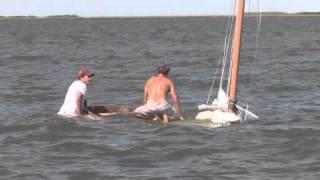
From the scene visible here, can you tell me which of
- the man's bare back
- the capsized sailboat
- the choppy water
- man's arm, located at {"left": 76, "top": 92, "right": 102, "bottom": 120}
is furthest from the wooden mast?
man's arm, located at {"left": 76, "top": 92, "right": 102, "bottom": 120}

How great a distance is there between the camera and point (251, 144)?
54.1ft

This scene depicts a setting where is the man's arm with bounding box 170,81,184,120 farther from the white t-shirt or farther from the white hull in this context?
the white t-shirt

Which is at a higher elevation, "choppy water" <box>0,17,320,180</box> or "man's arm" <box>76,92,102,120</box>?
"man's arm" <box>76,92,102,120</box>

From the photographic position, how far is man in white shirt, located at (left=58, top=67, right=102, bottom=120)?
18906mm

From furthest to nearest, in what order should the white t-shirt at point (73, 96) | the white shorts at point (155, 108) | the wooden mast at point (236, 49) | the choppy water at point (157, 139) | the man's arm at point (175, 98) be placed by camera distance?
the white shorts at point (155, 108)
the white t-shirt at point (73, 96)
the man's arm at point (175, 98)
the wooden mast at point (236, 49)
the choppy water at point (157, 139)

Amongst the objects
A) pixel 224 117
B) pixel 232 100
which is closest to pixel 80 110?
pixel 224 117

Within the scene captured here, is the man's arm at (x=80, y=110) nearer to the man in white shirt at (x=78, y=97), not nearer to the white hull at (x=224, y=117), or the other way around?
the man in white shirt at (x=78, y=97)

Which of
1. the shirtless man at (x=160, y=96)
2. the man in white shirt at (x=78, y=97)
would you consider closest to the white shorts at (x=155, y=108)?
the shirtless man at (x=160, y=96)

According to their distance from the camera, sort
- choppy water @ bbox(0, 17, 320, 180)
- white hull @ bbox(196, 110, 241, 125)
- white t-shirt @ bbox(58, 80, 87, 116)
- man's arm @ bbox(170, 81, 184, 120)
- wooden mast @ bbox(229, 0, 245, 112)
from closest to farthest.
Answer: choppy water @ bbox(0, 17, 320, 180), wooden mast @ bbox(229, 0, 245, 112), white hull @ bbox(196, 110, 241, 125), man's arm @ bbox(170, 81, 184, 120), white t-shirt @ bbox(58, 80, 87, 116)

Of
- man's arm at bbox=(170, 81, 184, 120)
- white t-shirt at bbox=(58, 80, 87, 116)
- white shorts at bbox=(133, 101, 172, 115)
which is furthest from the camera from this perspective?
white shorts at bbox=(133, 101, 172, 115)

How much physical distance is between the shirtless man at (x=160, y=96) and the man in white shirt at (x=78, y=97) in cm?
139

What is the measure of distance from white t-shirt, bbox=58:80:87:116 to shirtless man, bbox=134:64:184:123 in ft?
4.94

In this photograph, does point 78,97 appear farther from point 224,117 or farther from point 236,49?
point 236,49

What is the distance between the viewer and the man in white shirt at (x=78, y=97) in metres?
18.9
